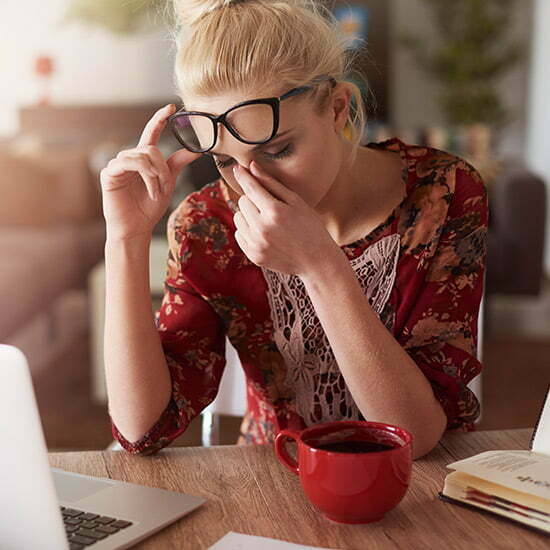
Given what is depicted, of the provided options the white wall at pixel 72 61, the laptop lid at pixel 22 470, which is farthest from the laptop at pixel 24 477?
the white wall at pixel 72 61

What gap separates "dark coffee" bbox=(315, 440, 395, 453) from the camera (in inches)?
34.5

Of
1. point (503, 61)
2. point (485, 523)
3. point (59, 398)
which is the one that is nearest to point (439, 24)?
point (503, 61)

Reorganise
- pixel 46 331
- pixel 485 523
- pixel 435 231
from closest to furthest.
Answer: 1. pixel 485 523
2. pixel 435 231
3. pixel 46 331

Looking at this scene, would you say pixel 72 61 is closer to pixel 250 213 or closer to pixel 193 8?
pixel 193 8

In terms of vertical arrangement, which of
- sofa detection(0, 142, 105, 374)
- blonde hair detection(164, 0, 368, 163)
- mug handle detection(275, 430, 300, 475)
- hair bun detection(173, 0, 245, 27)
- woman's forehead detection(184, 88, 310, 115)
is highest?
hair bun detection(173, 0, 245, 27)

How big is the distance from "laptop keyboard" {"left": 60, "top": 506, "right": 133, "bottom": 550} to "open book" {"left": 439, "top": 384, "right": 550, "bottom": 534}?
12.7 inches

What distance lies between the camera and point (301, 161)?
1.10 metres

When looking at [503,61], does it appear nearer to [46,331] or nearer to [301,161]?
[46,331]

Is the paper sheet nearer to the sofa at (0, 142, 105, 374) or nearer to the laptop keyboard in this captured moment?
the laptop keyboard

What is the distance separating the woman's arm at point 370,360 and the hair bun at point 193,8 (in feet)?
1.18

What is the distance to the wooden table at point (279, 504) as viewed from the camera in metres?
0.82

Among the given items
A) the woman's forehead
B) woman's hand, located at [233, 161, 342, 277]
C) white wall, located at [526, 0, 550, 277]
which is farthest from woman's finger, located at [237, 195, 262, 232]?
white wall, located at [526, 0, 550, 277]

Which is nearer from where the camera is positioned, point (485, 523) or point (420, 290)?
point (485, 523)

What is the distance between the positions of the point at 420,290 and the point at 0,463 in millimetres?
686
